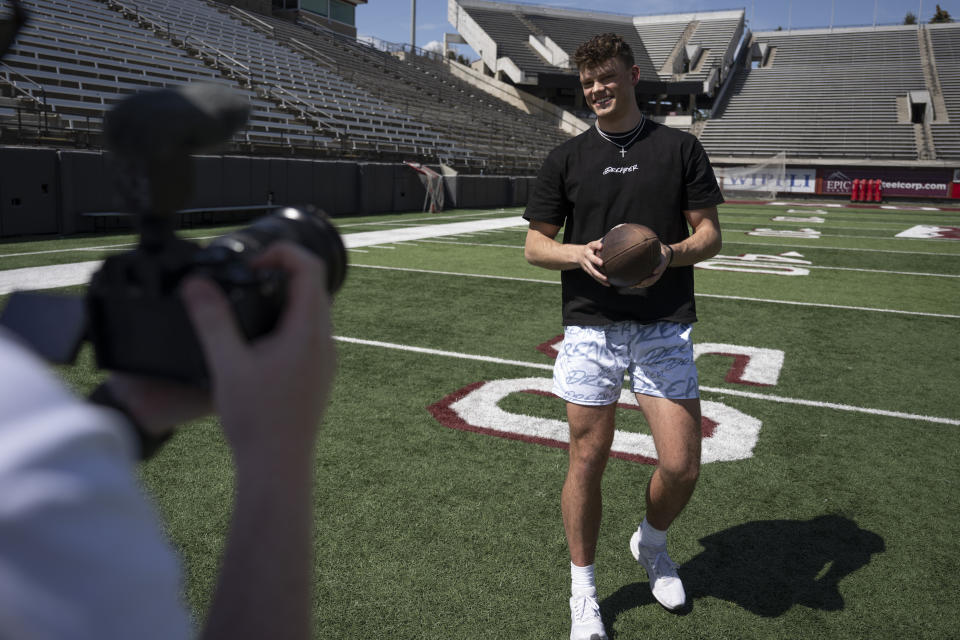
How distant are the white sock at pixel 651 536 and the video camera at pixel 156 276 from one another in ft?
7.67

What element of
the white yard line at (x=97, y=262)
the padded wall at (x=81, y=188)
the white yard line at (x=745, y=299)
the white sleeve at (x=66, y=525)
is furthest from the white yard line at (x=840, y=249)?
the white sleeve at (x=66, y=525)

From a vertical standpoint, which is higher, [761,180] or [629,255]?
[761,180]

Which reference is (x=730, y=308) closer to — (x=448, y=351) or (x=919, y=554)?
(x=448, y=351)

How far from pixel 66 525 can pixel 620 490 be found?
10.7 ft

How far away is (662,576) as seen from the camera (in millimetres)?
2721

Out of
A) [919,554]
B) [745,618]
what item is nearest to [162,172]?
[745,618]

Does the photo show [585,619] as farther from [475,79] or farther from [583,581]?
[475,79]

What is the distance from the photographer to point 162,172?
0.68 metres

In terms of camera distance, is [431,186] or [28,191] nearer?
[28,191]

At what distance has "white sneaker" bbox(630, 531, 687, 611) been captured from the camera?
2668mm

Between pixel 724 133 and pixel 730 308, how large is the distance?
36459 millimetres

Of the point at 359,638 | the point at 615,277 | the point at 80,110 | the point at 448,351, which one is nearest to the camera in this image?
the point at 359,638

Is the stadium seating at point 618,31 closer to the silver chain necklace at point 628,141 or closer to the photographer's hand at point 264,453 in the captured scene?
the silver chain necklace at point 628,141

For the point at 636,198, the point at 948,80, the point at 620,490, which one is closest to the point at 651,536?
the point at 620,490
